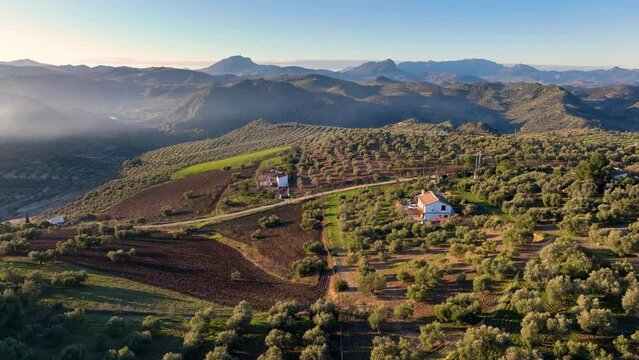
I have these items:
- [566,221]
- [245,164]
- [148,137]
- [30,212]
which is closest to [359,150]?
[245,164]

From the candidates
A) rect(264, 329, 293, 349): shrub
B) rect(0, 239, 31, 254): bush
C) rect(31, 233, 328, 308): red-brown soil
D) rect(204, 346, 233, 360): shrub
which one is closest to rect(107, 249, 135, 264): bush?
rect(31, 233, 328, 308): red-brown soil

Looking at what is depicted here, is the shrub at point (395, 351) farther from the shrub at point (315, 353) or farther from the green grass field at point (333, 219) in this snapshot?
the green grass field at point (333, 219)

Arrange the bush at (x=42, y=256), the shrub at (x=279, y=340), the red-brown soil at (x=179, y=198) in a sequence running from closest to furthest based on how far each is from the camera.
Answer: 1. the shrub at (x=279, y=340)
2. the bush at (x=42, y=256)
3. the red-brown soil at (x=179, y=198)

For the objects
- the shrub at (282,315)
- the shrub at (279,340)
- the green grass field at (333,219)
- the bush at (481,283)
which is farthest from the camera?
the green grass field at (333,219)

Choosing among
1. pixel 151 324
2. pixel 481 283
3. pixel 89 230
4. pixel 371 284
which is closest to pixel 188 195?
pixel 89 230

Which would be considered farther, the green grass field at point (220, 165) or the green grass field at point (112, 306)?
the green grass field at point (220, 165)

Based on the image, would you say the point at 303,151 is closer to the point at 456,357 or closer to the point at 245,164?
the point at 245,164

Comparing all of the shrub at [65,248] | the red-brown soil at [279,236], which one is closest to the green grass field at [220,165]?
the red-brown soil at [279,236]
